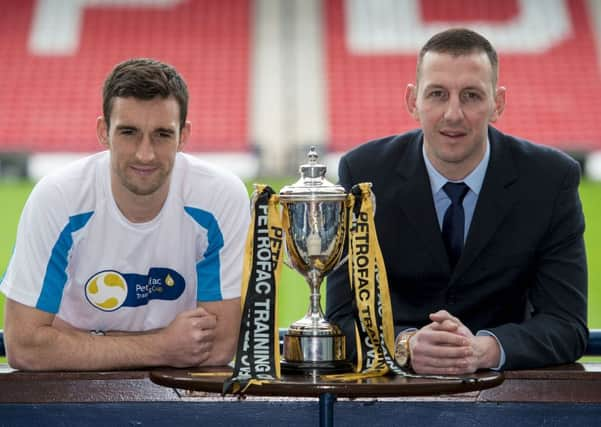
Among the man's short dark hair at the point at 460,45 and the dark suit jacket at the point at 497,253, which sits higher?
the man's short dark hair at the point at 460,45

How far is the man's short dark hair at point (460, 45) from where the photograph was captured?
2.34 m

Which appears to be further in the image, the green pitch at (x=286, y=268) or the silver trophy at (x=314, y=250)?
the green pitch at (x=286, y=268)

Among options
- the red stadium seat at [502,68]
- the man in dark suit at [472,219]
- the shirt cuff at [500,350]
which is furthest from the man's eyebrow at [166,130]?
the red stadium seat at [502,68]

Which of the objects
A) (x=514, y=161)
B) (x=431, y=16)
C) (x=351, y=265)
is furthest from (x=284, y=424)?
(x=431, y=16)

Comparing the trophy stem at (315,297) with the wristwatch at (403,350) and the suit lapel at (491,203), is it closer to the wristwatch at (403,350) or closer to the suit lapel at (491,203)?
the wristwatch at (403,350)

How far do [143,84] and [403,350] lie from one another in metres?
0.87

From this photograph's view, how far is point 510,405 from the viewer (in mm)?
2291

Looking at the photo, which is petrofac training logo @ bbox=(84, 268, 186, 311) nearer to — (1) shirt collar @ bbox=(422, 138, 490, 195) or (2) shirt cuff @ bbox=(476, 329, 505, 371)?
(1) shirt collar @ bbox=(422, 138, 490, 195)

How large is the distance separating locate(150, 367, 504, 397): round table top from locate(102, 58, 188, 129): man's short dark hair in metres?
0.72

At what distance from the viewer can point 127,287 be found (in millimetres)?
2490

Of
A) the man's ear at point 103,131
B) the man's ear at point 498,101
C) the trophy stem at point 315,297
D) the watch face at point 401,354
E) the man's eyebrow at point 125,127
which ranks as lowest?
the watch face at point 401,354

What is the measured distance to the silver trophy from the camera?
2.01m

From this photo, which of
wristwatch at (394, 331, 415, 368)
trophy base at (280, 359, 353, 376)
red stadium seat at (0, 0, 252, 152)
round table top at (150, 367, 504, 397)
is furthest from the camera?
red stadium seat at (0, 0, 252, 152)

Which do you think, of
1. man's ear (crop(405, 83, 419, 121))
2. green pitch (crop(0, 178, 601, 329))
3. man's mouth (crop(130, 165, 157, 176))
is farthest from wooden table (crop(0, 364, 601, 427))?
green pitch (crop(0, 178, 601, 329))
